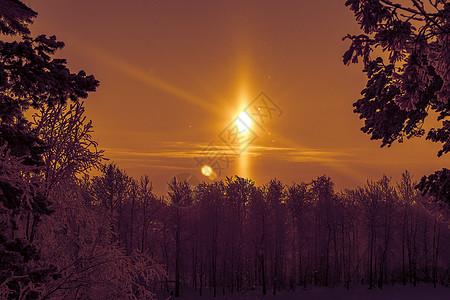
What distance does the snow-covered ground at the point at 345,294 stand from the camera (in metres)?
33.2

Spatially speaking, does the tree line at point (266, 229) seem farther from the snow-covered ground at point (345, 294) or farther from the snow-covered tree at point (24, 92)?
the snow-covered tree at point (24, 92)

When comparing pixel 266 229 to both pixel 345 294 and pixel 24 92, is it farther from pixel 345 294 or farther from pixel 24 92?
pixel 24 92

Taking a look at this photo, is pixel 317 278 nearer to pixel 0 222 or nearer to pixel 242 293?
pixel 242 293

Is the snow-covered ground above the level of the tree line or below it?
below

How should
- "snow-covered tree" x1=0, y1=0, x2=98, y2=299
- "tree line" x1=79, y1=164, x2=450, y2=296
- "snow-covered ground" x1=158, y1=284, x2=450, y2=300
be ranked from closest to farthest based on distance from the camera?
1. "snow-covered tree" x1=0, y1=0, x2=98, y2=299
2. "snow-covered ground" x1=158, y1=284, x2=450, y2=300
3. "tree line" x1=79, y1=164, x2=450, y2=296

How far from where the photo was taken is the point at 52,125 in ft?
31.3

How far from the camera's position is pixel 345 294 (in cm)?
3438

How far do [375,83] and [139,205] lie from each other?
3181 cm

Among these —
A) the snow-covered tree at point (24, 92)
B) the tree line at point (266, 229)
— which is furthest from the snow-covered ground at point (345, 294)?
the snow-covered tree at point (24, 92)

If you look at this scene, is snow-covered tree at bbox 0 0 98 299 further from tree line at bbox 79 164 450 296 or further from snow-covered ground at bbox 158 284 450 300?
snow-covered ground at bbox 158 284 450 300

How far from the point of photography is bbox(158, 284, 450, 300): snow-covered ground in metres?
33.2

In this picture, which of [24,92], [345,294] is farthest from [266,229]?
[24,92]

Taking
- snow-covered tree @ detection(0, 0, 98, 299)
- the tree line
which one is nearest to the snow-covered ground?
the tree line

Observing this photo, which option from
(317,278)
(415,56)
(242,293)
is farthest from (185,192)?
(415,56)
